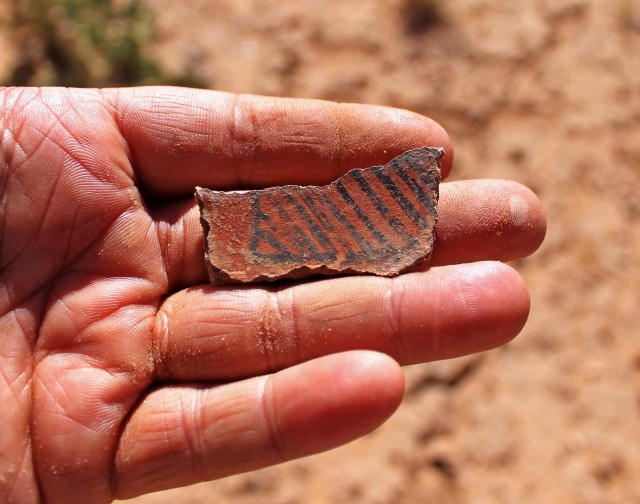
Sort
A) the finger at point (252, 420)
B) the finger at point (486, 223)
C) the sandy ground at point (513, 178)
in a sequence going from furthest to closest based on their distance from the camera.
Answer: the sandy ground at point (513, 178) < the finger at point (486, 223) < the finger at point (252, 420)

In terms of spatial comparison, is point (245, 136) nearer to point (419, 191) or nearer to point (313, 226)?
point (313, 226)

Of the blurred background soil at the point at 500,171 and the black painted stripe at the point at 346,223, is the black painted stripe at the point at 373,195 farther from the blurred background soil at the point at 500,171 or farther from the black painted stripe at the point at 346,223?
the blurred background soil at the point at 500,171

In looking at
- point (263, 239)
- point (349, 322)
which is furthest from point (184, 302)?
point (349, 322)

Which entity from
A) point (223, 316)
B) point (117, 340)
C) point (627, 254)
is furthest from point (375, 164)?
point (627, 254)

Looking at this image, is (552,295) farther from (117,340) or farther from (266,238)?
(117,340)

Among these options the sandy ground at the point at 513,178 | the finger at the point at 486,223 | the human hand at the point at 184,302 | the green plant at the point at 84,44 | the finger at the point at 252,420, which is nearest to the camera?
the finger at the point at 252,420

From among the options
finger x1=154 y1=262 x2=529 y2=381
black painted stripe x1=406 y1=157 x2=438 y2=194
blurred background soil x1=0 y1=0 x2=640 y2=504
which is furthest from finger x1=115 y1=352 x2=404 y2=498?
blurred background soil x1=0 y1=0 x2=640 y2=504

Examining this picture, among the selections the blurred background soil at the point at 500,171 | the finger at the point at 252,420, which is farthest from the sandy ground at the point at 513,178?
the finger at the point at 252,420
